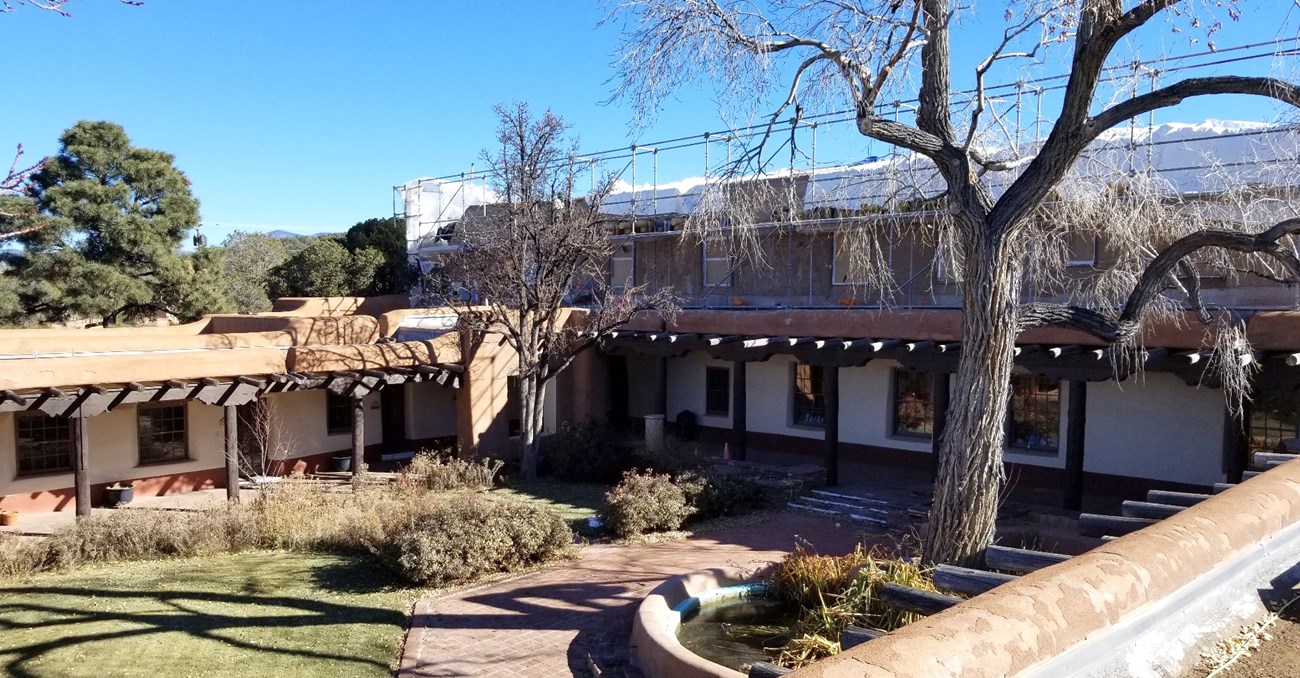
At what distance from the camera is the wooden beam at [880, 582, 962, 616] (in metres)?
3.65

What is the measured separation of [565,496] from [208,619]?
738 cm

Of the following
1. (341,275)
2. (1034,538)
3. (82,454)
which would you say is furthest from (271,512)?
(341,275)

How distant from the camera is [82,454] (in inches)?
582

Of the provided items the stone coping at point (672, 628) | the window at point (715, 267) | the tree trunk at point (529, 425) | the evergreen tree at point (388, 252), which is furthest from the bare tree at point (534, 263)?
the evergreen tree at point (388, 252)

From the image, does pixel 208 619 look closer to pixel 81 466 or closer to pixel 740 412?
pixel 81 466

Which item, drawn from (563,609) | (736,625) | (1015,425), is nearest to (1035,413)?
(1015,425)

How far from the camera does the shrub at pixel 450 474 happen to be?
16500mm

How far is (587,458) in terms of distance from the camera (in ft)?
57.8

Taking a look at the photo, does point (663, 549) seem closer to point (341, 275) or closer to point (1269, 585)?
Answer: point (1269, 585)

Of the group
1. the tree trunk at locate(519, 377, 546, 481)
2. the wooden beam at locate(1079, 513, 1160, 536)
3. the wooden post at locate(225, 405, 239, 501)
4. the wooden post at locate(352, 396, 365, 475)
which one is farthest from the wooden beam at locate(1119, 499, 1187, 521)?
the wooden post at locate(352, 396, 365, 475)

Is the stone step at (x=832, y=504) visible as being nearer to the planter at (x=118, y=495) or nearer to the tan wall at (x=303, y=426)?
the tan wall at (x=303, y=426)

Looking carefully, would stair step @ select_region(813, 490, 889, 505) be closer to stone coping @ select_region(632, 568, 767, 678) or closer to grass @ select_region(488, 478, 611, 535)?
grass @ select_region(488, 478, 611, 535)

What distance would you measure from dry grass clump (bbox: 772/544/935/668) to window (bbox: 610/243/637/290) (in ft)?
53.0

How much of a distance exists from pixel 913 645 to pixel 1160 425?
14.9 m
